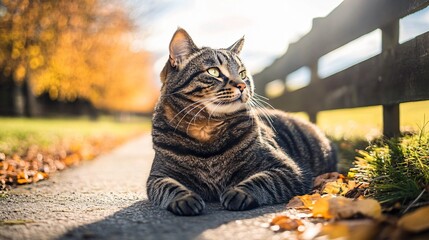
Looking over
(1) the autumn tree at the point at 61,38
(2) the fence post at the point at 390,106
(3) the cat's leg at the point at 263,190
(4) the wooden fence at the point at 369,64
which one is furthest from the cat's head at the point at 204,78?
(1) the autumn tree at the point at 61,38

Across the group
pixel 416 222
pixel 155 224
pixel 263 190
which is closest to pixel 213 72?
pixel 263 190

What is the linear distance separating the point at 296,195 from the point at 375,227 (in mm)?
1266

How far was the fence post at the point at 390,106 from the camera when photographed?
12.2ft

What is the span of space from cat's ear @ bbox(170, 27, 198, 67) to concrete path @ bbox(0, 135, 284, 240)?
1149mm

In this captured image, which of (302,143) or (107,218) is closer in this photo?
(107,218)

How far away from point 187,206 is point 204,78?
1051mm

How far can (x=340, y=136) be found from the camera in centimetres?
613

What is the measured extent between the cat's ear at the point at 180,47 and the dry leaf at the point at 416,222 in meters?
2.05

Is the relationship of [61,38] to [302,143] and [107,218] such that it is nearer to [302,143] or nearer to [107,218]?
[302,143]

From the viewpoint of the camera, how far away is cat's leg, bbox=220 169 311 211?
8.63ft

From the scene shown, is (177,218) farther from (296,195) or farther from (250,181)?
(296,195)

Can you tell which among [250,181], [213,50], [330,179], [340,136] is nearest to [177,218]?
[250,181]

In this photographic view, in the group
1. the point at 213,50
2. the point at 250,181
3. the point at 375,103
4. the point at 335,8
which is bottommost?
the point at 250,181

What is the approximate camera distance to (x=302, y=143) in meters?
4.32
